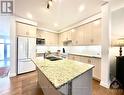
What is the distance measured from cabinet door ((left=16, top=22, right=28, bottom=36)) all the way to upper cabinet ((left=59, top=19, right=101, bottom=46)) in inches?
106

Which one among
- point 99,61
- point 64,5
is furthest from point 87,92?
point 64,5

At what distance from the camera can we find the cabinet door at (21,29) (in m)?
4.96

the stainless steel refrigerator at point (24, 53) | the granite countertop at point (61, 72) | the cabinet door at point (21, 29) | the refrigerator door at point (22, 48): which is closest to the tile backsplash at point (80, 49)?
the stainless steel refrigerator at point (24, 53)

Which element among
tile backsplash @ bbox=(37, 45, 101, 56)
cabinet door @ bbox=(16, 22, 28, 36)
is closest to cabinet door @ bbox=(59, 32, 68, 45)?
tile backsplash @ bbox=(37, 45, 101, 56)

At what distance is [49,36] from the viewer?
298 inches

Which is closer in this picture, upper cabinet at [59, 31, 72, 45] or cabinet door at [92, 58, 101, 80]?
cabinet door at [92, 58, 101, 80]

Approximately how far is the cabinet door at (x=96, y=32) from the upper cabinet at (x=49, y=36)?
3.59m

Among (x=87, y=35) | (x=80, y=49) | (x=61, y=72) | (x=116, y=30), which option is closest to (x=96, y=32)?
(x=87, y=35)

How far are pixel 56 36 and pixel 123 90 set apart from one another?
19.8 feet

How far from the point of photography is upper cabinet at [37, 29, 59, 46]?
6.90 metres

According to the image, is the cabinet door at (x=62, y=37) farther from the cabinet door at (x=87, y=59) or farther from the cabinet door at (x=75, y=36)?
the cabinet door at (x=87, y=59)

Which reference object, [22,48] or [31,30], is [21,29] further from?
[22,48]

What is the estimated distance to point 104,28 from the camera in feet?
11.7

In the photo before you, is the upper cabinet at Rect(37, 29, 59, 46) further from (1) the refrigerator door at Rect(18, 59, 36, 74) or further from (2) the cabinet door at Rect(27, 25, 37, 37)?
(1) the refrigerator door at Rect(18, 59, 36, 74)
